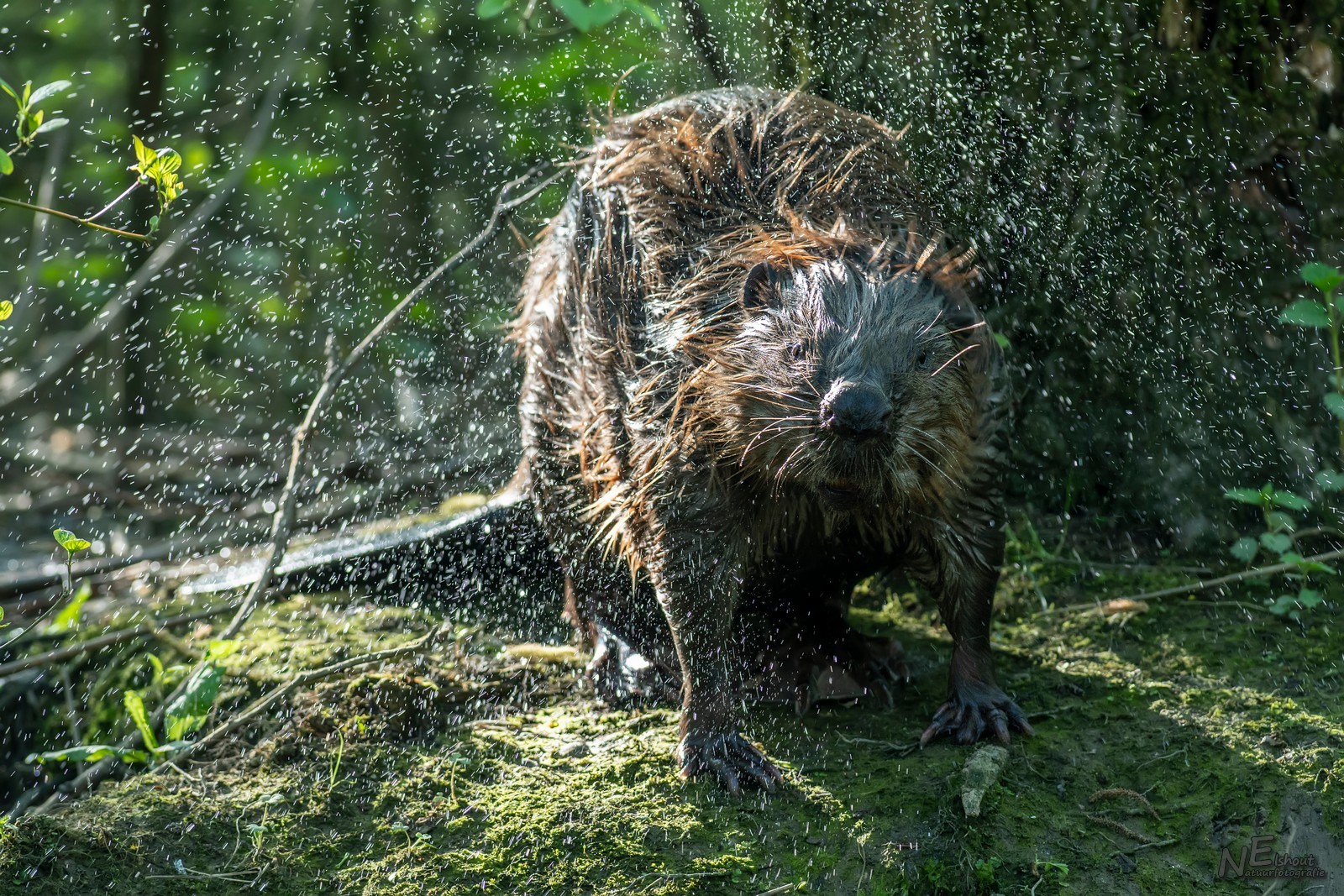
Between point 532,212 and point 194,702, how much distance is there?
5.84 m

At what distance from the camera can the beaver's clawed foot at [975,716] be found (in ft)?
12.2

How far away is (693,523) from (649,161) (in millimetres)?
1355

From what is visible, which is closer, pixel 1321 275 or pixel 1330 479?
pixel 1321 275

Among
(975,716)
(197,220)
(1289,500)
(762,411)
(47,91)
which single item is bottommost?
(975,716)

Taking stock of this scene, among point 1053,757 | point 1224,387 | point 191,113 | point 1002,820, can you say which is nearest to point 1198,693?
point 1053,757

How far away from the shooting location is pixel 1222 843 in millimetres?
3262

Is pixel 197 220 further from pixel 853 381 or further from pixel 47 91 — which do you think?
pixel 853 381

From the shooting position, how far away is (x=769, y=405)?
344 centimetres

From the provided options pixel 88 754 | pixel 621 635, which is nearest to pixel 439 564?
pixel 621 635

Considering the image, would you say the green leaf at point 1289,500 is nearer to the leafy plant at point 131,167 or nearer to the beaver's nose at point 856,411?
the beaver's nose at point 856,411

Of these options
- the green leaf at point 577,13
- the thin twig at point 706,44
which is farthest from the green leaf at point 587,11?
the thin twig at point 706,44

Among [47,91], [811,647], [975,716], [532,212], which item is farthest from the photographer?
[532,212]

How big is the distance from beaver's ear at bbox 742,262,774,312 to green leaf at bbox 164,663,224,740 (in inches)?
87.7

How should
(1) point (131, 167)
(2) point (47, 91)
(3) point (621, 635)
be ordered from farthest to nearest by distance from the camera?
(3) point (621, 635) < (1) point (131, 167) < (2) point (47, 91)
